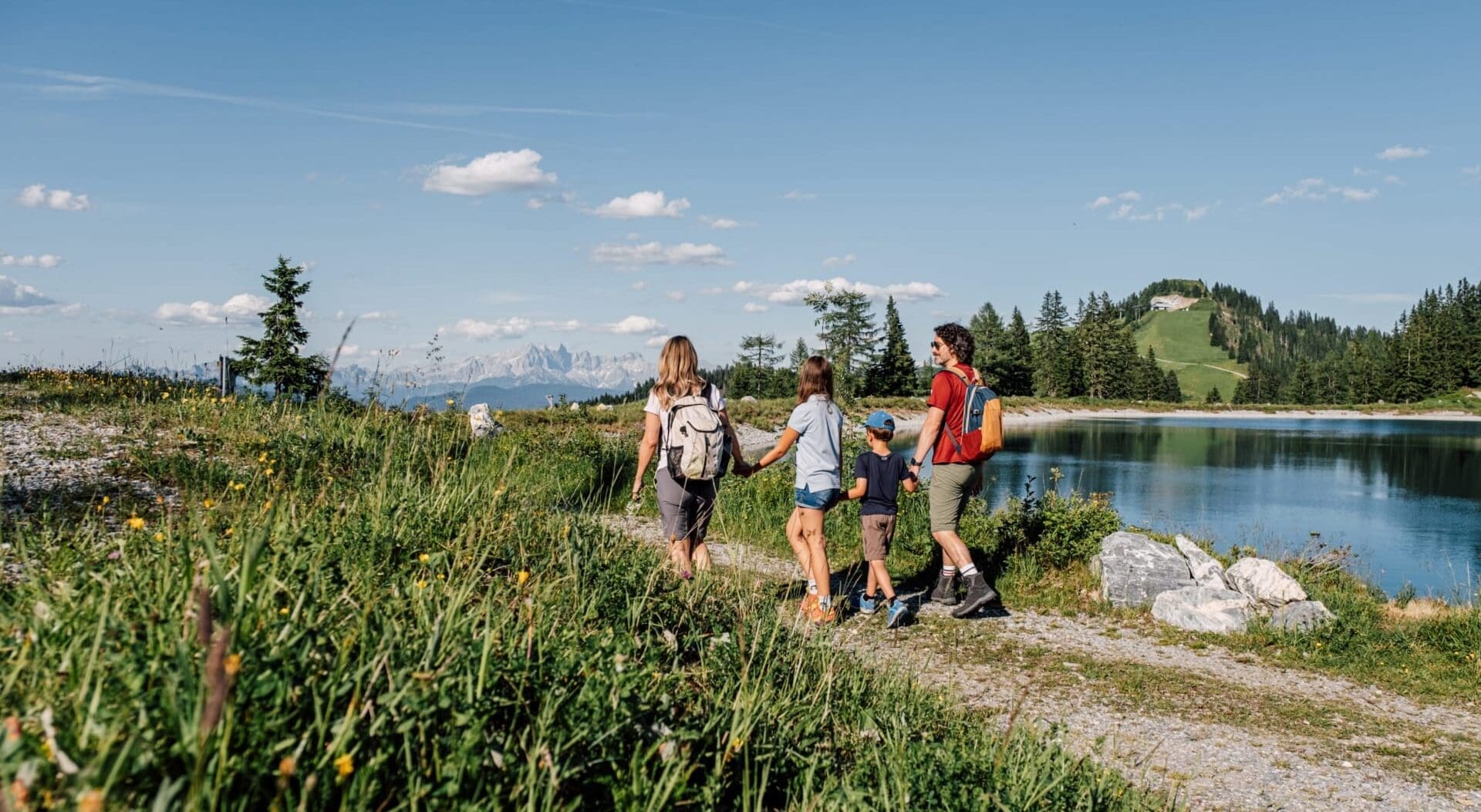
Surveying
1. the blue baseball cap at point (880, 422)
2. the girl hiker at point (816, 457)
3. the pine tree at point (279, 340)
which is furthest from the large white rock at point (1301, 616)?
the pine tree at point (279, 340)

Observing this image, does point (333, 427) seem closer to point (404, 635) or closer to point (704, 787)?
point (404, 635)

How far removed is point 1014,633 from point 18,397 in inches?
596

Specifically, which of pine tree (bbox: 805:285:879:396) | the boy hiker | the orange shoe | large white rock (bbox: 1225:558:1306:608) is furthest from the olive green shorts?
pine tree (bbox: 805:285:879:396)

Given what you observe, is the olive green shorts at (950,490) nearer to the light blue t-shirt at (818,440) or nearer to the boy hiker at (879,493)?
the boy hiker at (879,493)

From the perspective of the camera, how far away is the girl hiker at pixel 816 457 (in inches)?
291

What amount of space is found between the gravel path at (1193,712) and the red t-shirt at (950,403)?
64.0 inches

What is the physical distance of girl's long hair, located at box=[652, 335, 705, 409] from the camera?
22.6 feet

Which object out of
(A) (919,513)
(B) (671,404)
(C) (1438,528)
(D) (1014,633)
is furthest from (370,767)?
(C) (1438,528)

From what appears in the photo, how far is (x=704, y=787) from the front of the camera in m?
3.05

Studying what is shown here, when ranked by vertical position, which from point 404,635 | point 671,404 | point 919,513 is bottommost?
point 919,513

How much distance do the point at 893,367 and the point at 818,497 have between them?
82263 mm

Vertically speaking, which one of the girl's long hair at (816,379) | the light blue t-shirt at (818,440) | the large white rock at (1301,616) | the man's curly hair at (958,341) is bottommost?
the large white rock at (1301,616)

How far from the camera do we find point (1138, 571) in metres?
9.25

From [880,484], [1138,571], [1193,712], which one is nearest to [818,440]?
[880,484]
